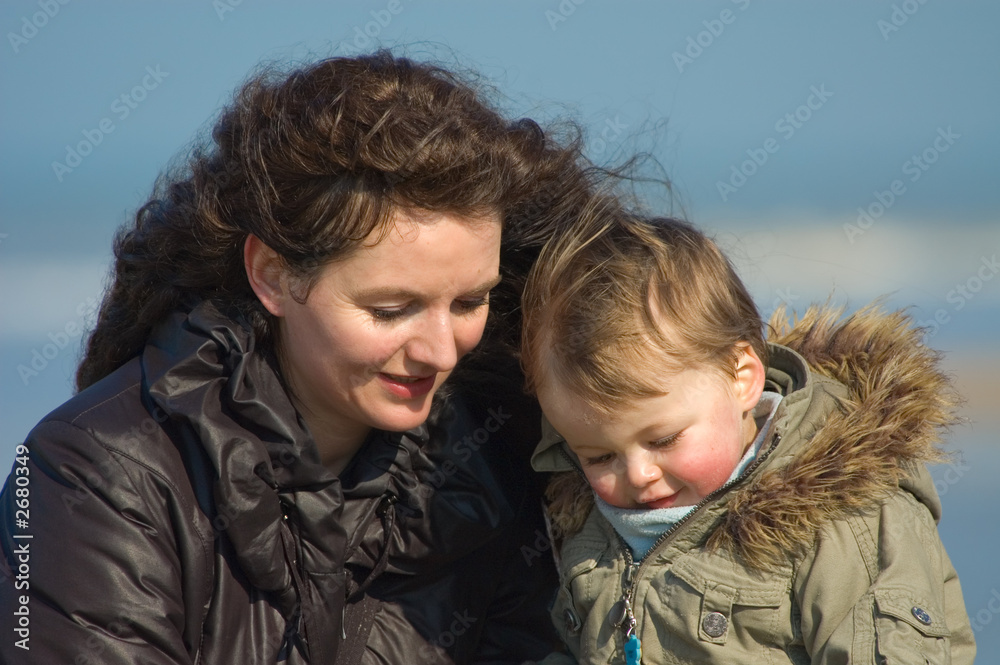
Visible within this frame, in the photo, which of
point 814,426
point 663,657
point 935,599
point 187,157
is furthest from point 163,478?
point 935,599

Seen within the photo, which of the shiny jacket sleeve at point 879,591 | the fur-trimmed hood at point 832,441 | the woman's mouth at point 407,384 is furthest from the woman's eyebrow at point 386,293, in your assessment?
the shiny jacket sleeve at point 879,591

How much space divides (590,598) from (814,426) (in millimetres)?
683

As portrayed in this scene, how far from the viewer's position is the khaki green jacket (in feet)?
7.93

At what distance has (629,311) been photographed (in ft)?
8.75

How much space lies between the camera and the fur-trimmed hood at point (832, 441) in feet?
8.36

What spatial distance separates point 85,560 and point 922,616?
1.77 m

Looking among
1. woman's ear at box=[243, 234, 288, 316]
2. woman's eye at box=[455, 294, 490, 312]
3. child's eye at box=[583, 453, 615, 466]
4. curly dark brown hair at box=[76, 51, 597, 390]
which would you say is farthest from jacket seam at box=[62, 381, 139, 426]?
child's eye at box=[583, 453, 615, 466]

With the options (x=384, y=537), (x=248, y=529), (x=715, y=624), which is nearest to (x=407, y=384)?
(x=384, y=537)

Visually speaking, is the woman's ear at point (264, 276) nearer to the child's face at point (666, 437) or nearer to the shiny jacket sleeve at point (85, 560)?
the shiny jacket sleeve at point (85, 560)

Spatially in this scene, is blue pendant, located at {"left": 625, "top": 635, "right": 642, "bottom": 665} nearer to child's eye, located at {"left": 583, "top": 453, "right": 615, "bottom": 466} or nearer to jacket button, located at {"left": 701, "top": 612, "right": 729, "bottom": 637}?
jacket button, located at {"left": 701, "top": 612, "right": 729, "bottom": 637}

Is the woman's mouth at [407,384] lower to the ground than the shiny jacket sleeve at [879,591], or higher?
lower

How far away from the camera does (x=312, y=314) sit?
2.69 meters

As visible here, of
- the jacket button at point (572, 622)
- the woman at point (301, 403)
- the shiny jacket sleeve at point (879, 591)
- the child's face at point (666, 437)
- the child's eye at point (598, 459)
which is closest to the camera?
the shiny jacket sleeve at point (879, 591)

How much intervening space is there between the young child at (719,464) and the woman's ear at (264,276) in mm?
616
